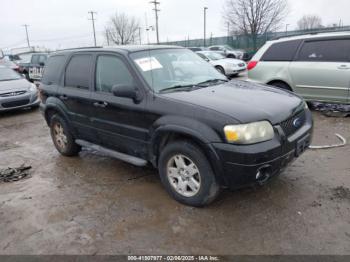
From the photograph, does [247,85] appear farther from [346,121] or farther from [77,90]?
[346,121]

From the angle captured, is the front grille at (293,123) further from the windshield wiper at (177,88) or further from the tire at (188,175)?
the windshield wiper at (177,88)

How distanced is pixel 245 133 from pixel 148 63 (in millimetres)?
1626

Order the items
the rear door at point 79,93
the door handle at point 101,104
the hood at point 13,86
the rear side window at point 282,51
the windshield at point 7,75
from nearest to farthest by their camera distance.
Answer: the door handle at point 101,104 < the rear door at point 79,93 < the rear side window at point 282,51 < the hood at point 13,86 < the windshield at point 7,75

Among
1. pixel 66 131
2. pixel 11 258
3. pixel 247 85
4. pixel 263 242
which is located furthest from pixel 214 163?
pixel 66 131

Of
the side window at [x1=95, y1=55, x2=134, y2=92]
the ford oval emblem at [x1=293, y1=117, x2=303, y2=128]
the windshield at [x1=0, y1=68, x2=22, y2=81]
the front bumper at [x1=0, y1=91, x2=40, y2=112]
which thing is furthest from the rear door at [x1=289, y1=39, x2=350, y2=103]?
the windshield at [x1=0, y1=68, x2=22, y2=81]

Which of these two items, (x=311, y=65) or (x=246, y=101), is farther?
(x=311, y=65)

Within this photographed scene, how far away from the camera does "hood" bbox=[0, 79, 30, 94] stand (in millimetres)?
9130

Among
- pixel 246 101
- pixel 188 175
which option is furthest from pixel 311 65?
pixel 188 175

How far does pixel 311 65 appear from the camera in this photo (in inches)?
265

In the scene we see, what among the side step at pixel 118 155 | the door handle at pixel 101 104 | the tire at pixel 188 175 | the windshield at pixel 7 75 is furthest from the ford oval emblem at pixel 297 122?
the windshield at pixel 7 75

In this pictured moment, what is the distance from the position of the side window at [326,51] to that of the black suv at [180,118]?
11.2ft

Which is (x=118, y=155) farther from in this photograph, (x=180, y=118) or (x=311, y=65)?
(x=311, y=65)

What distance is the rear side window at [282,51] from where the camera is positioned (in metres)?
7.03

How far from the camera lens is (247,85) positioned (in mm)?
4051
